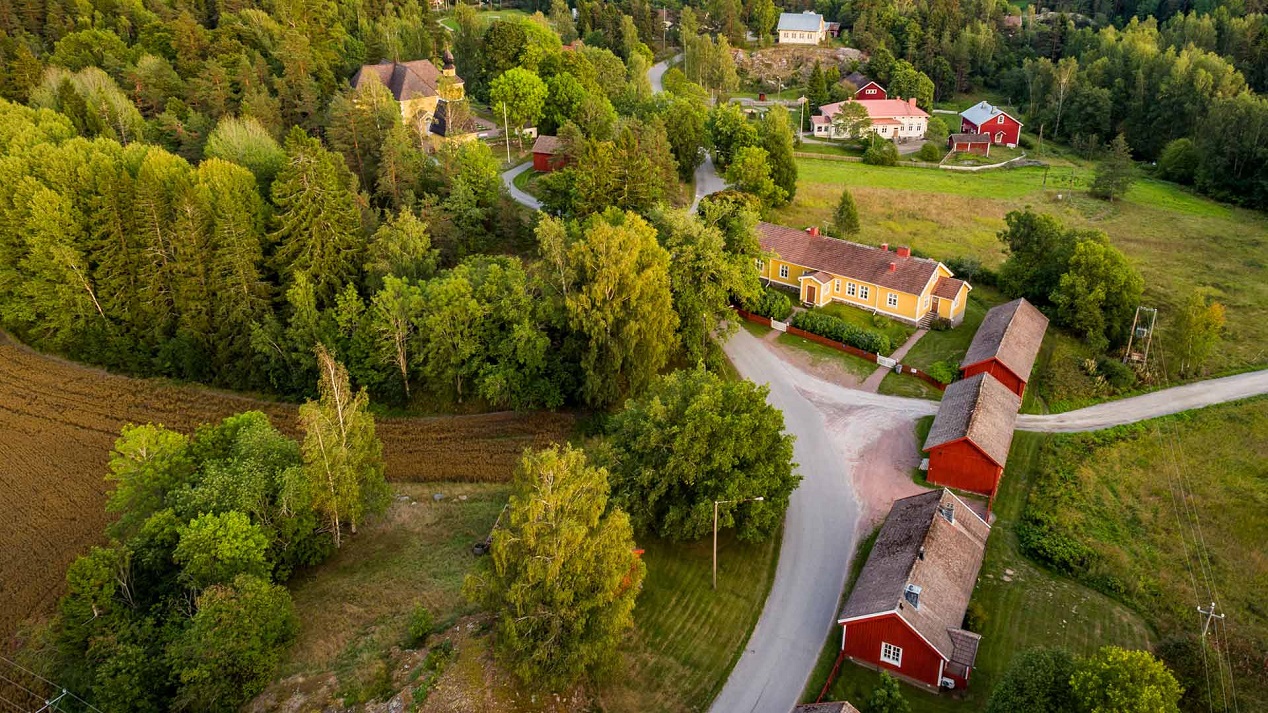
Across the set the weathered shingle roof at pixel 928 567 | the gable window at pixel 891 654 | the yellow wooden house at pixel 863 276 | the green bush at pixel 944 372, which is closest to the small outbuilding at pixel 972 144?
the yellow wooden house at pixel 863 276

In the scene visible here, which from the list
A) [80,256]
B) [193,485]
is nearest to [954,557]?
[193,485]

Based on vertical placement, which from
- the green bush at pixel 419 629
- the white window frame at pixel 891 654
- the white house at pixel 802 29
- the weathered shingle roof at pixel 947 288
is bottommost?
the white window frame at pixel 891 654

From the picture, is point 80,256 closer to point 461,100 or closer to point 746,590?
point 461,100

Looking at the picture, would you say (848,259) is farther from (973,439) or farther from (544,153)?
(544,153)

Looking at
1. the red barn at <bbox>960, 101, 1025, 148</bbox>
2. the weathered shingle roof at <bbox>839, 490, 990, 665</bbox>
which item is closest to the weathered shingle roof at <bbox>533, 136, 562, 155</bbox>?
the weathered shingle roof at <bbox>839, 490, 990, 665</bbox>

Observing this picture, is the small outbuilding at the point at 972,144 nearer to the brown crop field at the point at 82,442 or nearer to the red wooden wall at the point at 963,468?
the red wooden wall at the point at 963,468

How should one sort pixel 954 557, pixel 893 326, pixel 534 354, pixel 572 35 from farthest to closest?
pixel 572 35 < pixel 893 326 < pixel 534 354 < pixel 954 557
